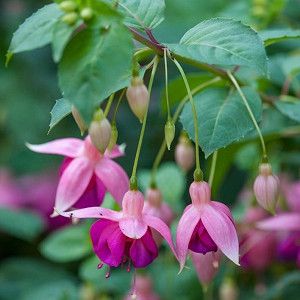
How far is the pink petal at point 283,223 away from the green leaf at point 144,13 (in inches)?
20.0

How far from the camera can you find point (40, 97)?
2654 millimetres

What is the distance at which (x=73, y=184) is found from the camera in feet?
3.80

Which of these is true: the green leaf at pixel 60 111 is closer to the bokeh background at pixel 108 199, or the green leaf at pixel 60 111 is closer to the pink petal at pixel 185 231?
the pink petal at pixel 185 231

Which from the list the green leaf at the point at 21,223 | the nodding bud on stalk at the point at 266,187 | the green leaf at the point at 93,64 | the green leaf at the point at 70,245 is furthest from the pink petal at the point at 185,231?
the green leaf at the point at 21,223

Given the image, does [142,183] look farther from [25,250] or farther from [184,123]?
[25,250]

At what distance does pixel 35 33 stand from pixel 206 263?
0.44 meters

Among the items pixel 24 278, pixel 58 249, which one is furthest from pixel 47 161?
pixel 58 249

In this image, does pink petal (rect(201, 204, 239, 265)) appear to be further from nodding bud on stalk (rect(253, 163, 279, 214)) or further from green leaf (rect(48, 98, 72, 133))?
green leaf (rect(48, 98, 72, 133))

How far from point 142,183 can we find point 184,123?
57cm

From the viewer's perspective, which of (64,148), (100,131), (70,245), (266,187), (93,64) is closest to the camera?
(93,64)

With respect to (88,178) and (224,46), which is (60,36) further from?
(88,178)

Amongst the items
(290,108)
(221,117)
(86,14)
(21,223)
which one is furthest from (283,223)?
(21,223)

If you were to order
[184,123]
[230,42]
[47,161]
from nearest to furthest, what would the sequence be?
[230,42]
[184,123]
[47,161]

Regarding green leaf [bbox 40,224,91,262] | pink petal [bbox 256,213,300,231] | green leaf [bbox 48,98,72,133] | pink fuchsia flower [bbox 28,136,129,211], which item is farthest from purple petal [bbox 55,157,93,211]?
green leaf [bbox 40,224,91,262]
